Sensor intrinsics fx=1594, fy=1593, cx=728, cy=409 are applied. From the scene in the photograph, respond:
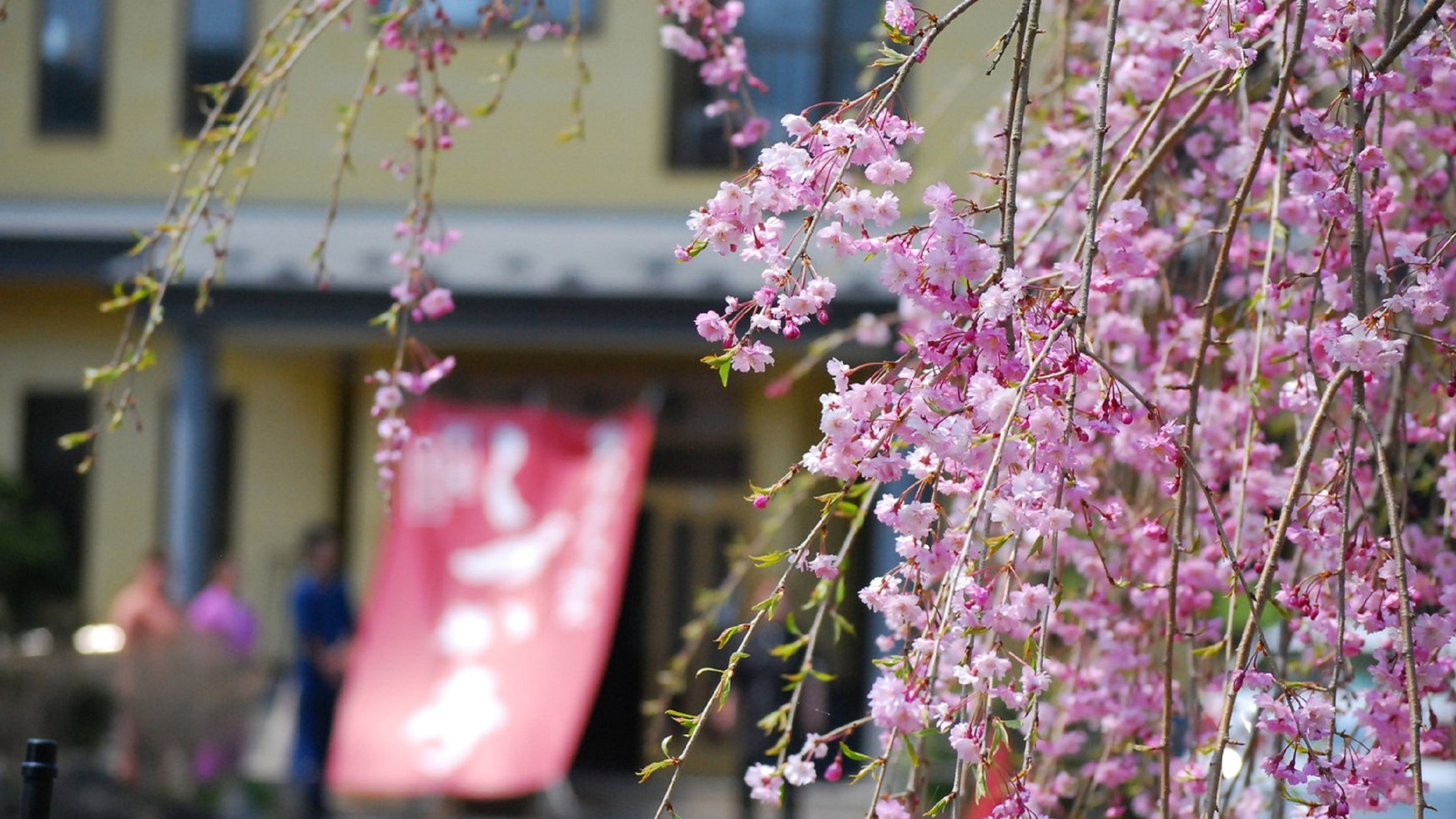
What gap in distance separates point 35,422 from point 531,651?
499cm

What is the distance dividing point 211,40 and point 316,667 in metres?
5.02

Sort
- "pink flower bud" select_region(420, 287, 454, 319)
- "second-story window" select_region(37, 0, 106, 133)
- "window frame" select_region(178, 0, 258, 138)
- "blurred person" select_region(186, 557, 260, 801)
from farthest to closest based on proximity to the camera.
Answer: "second-story window" select_region(37, 0, 106, 133)
"window frame" select_region(178, 0, 258, 138)
"blurred person" select_region(186, 557, 260, 801)
"pink flower bud" select_region(420, 287, 454, 319)

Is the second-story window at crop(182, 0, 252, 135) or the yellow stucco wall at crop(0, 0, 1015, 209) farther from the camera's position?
the second-story window at crop(182, 0, 252, 135)

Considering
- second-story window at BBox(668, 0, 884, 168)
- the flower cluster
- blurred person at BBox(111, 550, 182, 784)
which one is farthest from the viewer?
second-story window at BBox(668, 0, 884, 168)

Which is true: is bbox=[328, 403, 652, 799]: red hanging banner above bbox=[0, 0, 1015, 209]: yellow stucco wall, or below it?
below

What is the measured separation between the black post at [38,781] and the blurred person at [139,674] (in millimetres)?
4865

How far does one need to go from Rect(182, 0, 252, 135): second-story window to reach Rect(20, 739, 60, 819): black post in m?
8.76

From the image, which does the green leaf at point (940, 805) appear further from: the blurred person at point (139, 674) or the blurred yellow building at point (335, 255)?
the blurred yellow building at point (335, 255)

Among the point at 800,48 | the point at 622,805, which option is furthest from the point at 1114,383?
the point at 800,48

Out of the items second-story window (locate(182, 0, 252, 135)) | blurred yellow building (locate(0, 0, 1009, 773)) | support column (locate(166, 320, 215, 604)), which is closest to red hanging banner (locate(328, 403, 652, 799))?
blurred yellow building (locate(0, 0, 1009, 773))

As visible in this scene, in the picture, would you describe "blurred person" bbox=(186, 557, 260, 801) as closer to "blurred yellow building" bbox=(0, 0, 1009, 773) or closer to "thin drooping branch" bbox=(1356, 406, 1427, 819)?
"blurred yellow building" bbox=(0, 0, 1009, 773)

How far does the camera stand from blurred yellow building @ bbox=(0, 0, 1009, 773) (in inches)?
373

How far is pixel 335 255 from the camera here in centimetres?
912

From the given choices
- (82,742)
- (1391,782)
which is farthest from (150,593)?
(1391,782)
